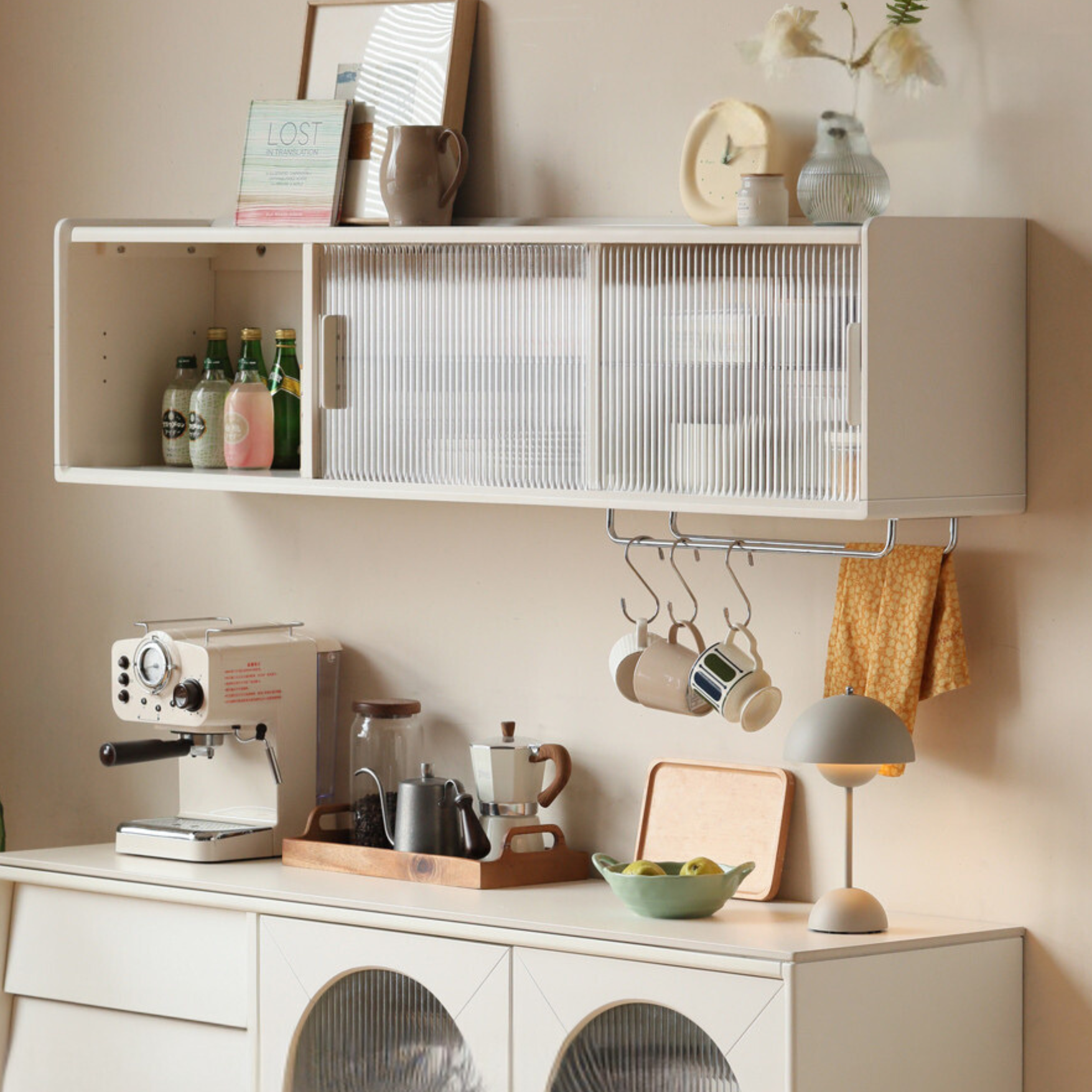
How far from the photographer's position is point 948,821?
3000 millimetres

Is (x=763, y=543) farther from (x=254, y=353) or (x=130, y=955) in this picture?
(x=130, y=955)

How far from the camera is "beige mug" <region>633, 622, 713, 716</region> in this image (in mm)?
3066

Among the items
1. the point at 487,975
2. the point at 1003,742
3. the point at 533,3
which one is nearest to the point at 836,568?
the point at 1003,742

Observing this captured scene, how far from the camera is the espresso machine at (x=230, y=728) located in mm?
3398

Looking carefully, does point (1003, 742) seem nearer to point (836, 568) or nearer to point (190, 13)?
point (836, 568)

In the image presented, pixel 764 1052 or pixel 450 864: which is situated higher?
pixel 450 864

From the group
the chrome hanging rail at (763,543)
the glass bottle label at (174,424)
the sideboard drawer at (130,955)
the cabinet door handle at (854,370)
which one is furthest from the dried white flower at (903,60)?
the sideboard drawer at (130,955)

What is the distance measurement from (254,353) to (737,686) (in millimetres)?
1112

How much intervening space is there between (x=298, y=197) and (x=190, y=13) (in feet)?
2.05

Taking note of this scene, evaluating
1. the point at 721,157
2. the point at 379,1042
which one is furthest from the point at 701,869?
the point at 721,157

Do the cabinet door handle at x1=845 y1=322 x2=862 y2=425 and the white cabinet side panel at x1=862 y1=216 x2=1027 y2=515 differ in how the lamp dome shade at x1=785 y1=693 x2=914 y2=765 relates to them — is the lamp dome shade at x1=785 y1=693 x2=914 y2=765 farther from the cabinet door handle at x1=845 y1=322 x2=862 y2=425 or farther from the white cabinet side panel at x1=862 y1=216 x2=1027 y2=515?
the cabinet door handle at x1=845 y1=322 x2=862 y2=425

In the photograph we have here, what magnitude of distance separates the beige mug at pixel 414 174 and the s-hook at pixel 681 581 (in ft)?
2.03

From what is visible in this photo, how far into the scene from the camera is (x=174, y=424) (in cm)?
356

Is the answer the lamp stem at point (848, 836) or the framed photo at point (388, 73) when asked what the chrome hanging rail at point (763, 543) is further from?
the framed photo at point (388, 73)
